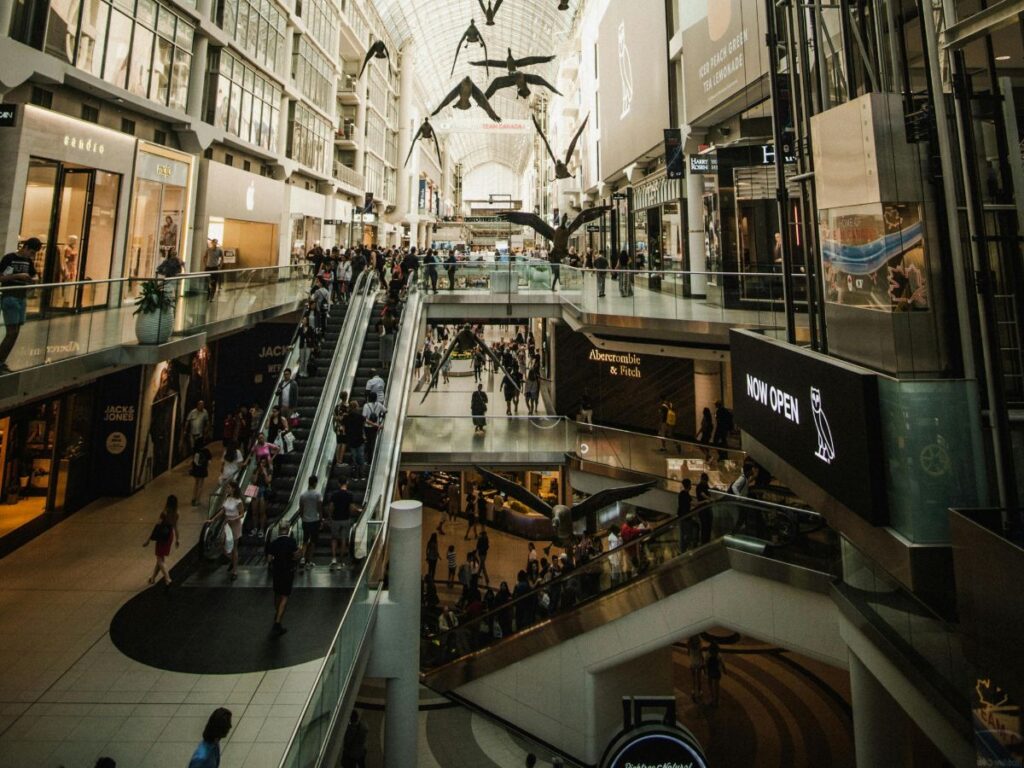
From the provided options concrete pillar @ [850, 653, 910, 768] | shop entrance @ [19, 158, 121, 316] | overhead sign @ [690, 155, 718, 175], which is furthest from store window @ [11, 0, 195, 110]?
concrete pillar @ [850, 653, 910, 768]

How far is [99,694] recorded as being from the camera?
6.96 meters

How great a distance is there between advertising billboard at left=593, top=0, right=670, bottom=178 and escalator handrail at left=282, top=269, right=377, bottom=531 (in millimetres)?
12334

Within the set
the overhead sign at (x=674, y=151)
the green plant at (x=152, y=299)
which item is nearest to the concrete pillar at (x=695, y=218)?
the overhead sign at (x=674, y=151)

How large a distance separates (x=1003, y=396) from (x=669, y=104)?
58.4 ft

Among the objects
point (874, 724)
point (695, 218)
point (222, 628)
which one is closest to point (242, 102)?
point (695, 218)

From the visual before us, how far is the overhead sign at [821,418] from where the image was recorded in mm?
4324

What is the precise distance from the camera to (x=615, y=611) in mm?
→ 10297

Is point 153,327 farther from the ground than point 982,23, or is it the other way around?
point 982,23

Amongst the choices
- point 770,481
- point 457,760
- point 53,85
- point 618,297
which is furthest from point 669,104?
point 457,760

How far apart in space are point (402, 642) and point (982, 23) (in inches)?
360

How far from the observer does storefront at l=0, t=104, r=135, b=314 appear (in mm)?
11219

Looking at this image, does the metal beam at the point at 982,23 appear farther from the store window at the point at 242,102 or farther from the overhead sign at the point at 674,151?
the store window at the point at 242,102

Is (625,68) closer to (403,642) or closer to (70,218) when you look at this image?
(70,218)

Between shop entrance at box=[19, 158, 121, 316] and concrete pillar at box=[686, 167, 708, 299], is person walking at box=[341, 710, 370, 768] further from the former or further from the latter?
concrete pillar at box=[686, 167, 708, 299]
